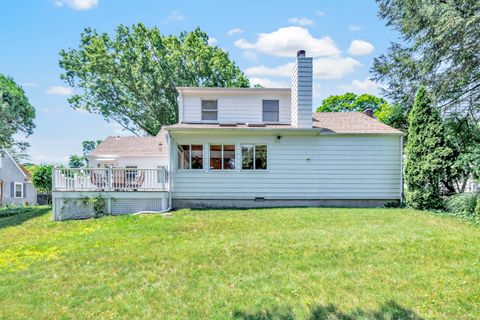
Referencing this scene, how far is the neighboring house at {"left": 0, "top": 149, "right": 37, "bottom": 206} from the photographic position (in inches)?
961

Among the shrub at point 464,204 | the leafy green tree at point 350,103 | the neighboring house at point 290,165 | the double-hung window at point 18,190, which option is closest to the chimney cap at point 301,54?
the neighboring house at point 290,165

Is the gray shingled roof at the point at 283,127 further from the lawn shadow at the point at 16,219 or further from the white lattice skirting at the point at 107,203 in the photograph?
the lawn shadow at the point at 16,219

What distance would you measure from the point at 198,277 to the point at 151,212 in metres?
6.29

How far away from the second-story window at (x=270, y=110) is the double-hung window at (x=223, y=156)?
93.5 inches

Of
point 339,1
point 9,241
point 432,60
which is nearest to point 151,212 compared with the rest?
point 9,241

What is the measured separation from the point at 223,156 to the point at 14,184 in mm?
24115

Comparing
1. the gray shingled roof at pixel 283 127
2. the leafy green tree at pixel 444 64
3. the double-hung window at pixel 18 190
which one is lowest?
the double-hung window at pixel 18 190

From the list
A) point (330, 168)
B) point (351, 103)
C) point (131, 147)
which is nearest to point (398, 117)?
point (330, 168)

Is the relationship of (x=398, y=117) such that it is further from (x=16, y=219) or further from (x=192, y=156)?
(x=16, y=219)

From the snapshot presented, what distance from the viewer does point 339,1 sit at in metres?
10.3

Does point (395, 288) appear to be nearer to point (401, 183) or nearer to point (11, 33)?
point (401, 183)

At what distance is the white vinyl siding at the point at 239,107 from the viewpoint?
12320mm

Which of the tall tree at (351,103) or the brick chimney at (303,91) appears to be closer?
the brick chimney at (303,91)

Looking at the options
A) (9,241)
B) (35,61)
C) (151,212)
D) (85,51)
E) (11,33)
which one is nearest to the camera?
(9,241)
